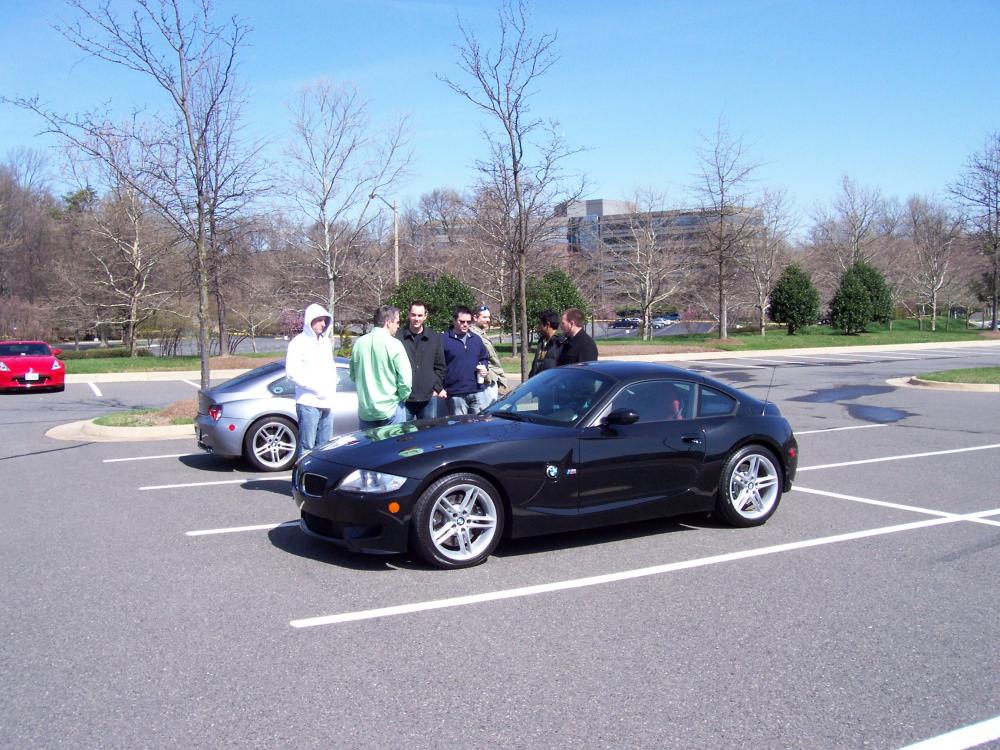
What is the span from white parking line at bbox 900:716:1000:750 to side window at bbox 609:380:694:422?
344 cm

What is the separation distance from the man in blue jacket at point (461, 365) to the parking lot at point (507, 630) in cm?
193

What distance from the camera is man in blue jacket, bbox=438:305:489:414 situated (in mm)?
8906

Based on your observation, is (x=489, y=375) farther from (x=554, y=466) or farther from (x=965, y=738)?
(x=965, y=738)

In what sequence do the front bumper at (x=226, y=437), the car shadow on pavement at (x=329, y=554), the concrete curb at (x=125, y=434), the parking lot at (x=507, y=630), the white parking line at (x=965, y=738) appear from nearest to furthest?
the white parking line at (x=965, y=738), the parking lot at (x=507, y=630), the car shadow on pavement at (x=329, y=554), the front bumper at (x=226, y=437), the concrete curb at (x=125, y=434)

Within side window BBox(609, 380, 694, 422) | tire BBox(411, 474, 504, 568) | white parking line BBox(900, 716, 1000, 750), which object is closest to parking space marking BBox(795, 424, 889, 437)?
side window BBox(609, 380, 694, 422)

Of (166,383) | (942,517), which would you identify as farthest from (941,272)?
(942,517)

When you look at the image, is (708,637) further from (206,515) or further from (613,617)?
(206,515)

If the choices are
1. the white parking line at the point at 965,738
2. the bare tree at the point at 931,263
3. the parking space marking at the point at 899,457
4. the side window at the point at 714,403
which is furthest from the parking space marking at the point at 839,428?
the bare tree at the point at 931,263

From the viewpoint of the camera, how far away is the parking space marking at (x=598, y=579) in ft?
16.5

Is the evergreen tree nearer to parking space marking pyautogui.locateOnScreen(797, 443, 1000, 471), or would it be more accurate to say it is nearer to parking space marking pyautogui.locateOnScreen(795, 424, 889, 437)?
parking space marking pyautogui.locateOnScreen(795, 424, 889, 437)

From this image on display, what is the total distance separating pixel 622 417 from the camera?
6426mm

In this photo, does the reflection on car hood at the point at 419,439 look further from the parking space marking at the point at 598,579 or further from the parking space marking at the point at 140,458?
the parking space marking at the point at 140,458

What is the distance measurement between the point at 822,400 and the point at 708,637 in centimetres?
1439

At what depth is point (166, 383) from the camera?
23328mm
